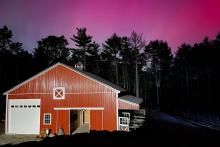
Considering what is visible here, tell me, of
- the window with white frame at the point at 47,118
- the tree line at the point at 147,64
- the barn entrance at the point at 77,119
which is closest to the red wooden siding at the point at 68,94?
the window with white frame at the point at 47,118

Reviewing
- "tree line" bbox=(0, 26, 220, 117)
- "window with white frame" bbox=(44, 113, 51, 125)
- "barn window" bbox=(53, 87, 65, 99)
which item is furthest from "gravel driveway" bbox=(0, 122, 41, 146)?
"tree line" bbox=(0, 26, 220, 117)

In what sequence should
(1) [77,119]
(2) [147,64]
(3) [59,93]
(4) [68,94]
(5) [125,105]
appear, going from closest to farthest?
1. (5) [125,105]
2. (4) [68,94]
3. (3) [59,93]
4. (1) [77,119]
5. (2) [147,64]

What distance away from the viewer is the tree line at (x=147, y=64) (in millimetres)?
55894

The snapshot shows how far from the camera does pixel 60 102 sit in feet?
76.7

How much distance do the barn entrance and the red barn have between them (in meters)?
0.63

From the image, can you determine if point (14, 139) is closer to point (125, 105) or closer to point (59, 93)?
point (59, 93)

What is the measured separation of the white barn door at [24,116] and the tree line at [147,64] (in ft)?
93.4

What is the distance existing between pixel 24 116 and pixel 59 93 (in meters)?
4.59

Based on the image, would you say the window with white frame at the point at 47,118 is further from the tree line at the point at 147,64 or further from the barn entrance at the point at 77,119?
the tree line at the point at 147,64

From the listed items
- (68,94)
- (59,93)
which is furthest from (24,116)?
(68,94)

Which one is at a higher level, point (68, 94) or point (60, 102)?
point (68, 94)

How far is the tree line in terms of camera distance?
55894 millimetres

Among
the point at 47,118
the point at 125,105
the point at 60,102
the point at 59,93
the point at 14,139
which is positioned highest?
the point at 59,93

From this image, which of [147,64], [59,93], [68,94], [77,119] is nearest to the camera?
[68,94]
